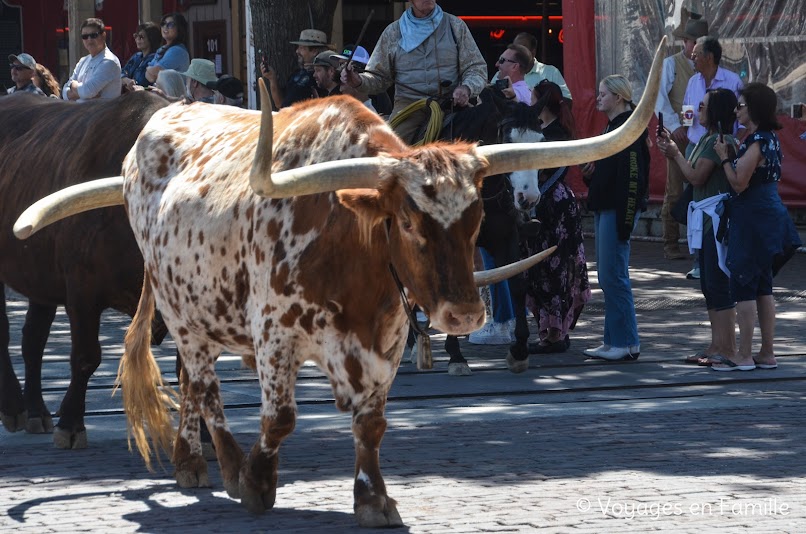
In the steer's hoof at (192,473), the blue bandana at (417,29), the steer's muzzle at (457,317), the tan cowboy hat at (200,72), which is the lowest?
the steer's hoof at (192,473)

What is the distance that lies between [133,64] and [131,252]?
30.6ft

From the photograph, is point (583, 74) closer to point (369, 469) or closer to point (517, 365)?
point (517, 365)

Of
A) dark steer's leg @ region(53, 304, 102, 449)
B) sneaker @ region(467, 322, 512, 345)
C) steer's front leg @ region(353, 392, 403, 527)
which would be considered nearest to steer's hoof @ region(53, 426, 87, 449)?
dark steer's leg @ region(53, 304, 102, 449)

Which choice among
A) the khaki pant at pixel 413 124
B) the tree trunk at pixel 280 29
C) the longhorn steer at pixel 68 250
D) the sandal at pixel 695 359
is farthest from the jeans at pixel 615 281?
the tree trunk at pixel 280 29

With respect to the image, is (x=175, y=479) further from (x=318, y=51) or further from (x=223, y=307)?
(x=318, y=51)

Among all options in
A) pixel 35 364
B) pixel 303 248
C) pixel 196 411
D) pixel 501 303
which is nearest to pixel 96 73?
pixel 501 303

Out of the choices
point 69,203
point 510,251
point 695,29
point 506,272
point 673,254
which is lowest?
point 673,254

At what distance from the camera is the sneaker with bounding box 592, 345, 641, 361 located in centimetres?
1066

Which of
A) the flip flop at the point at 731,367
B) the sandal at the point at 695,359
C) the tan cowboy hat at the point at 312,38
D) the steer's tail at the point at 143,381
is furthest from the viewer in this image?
the tan cowboy hat at the point at 312,38

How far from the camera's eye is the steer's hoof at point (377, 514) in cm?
610

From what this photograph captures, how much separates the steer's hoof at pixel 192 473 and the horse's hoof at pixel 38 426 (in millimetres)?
1669

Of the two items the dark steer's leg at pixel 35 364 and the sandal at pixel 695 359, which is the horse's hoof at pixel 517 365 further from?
the dark steer's leg at pixel 35 364

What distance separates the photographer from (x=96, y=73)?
587 inches

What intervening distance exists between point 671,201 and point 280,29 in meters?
4.86
